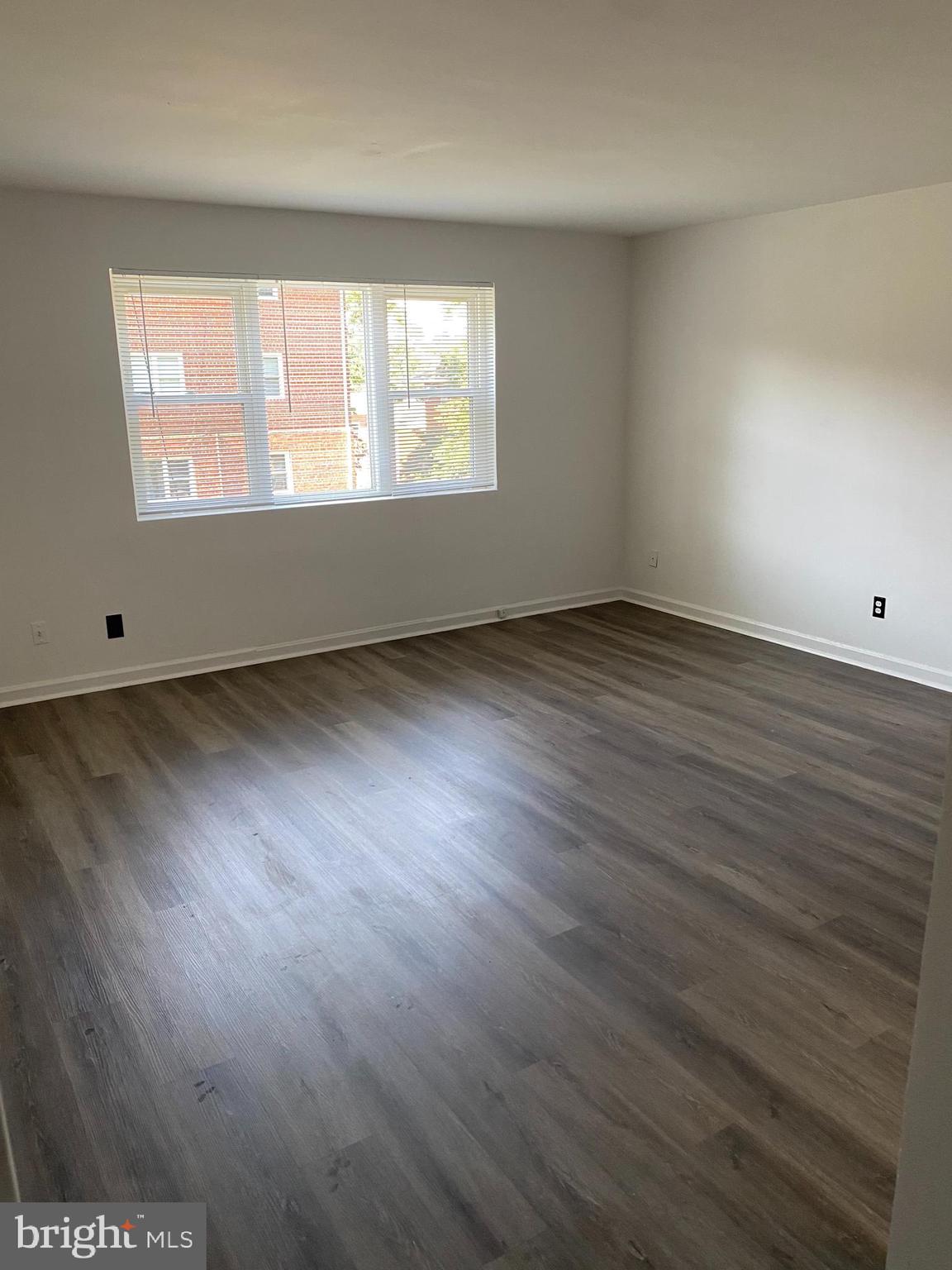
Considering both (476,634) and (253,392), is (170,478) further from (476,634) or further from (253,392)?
(476,634)

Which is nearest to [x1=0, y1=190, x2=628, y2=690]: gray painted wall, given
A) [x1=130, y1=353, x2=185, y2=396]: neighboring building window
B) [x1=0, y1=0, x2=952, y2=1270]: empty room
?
[x1=0, y1=0, x2=952, y2=1270]: empty room

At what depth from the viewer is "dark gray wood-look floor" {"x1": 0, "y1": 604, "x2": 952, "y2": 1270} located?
5.92 feet

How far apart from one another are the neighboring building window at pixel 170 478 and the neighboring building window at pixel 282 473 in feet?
1.44

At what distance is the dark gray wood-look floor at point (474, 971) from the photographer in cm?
180

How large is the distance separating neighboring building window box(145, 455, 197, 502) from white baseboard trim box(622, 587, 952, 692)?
3141 mm

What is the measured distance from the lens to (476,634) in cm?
575

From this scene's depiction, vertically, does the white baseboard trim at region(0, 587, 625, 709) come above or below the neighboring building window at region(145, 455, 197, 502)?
below

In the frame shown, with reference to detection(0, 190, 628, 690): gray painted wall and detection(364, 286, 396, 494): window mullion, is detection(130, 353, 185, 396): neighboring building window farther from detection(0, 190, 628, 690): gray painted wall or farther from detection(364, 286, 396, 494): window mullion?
detection(364, 286, 396, 494): window mullion

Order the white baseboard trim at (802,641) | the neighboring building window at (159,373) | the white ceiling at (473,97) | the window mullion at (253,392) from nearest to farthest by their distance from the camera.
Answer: the white ceiling at (473,97), the neighboring building window at (159,373), the white baseboard trim at (802,641), the window mullion at (253,392)

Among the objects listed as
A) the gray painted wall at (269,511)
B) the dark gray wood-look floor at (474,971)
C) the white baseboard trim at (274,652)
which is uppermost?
the gray painted wall at (269,511)

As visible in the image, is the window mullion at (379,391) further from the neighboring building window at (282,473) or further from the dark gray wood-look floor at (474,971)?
the dark gray wood-look floor at (474,971)

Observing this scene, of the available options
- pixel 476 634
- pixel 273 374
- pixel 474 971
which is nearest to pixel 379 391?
pixel 273 374

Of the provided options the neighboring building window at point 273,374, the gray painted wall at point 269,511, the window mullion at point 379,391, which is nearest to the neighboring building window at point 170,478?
the gray painted wall at point 269,511

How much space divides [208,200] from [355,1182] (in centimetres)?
429
